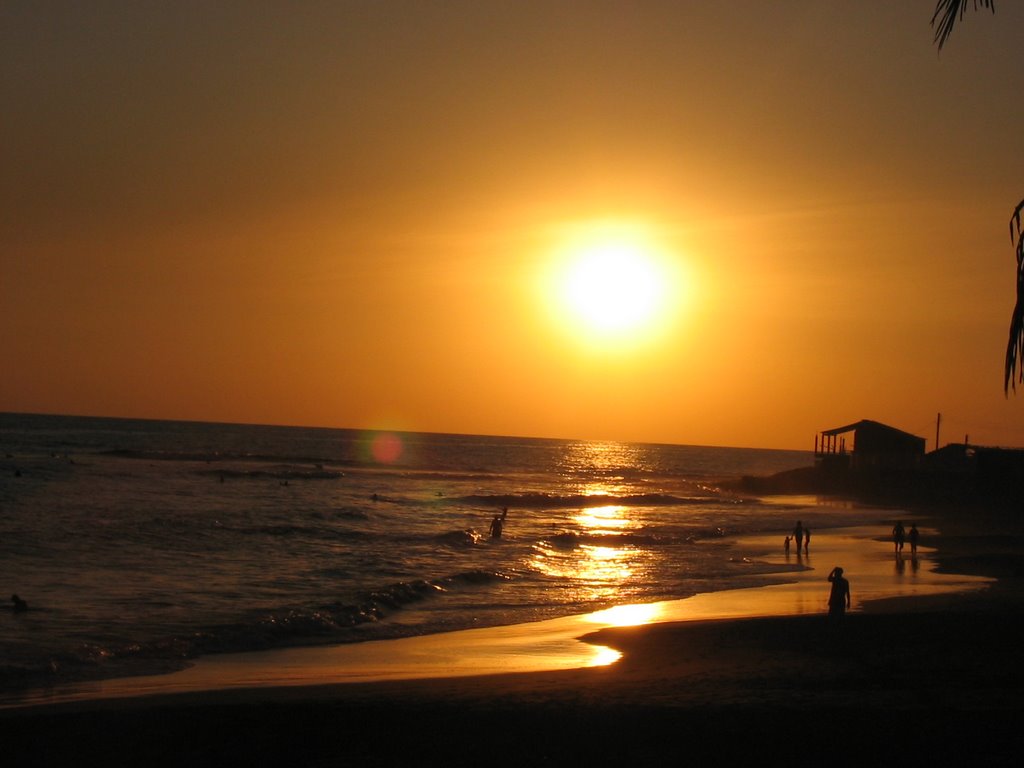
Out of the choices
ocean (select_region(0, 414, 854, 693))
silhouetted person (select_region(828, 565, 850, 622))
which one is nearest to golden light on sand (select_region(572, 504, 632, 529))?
ocean (select_region(0, 414, 854, 693))

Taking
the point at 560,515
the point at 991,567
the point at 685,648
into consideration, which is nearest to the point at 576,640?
the point at 685,648

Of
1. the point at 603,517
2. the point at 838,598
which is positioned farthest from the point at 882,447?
the point at 838,598

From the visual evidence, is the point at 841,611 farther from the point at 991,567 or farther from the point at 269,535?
the point at 269,535

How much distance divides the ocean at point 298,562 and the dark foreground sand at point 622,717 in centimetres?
402

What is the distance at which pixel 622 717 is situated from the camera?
11461mm

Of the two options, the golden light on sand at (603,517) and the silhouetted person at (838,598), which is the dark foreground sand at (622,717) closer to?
the silhouetted person at (838,598)

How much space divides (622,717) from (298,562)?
66.6 feet

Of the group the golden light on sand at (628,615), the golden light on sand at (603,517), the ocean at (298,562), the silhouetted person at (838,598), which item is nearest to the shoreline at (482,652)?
the golden light on sand at (628,615)

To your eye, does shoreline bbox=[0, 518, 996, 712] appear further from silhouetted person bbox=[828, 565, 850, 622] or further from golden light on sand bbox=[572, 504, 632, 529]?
golden light on sand bbox=[572, 504, 632, 529]

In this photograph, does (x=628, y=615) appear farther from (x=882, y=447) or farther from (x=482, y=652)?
(x=882, y=447)

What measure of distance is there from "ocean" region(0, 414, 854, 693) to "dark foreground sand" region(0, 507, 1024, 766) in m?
4.02

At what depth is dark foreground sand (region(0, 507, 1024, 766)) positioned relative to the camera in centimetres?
1002

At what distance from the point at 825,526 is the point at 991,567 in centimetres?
2088

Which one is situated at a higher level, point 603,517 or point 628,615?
point 628,615
